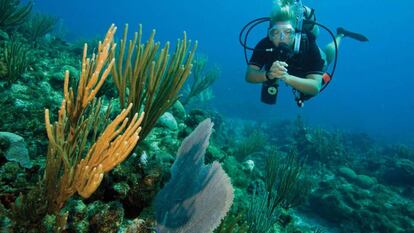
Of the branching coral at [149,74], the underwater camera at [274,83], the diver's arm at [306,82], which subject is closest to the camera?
the branching coral at [149,74]

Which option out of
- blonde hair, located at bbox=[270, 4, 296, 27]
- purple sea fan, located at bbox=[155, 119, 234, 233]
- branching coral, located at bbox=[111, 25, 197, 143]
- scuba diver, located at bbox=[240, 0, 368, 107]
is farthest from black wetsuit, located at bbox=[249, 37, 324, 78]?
purple sea fan, located at bbox=[155, 119, 234, 233]

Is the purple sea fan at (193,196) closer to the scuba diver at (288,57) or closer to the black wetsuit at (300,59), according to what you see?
the scuba diver at (288,57)

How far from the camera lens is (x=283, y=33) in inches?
173

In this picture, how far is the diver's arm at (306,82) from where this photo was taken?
167 inches

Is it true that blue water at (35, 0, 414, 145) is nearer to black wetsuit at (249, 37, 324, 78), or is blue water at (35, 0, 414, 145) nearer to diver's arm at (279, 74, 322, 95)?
black wetsuit at (249, 37, 324, 78)

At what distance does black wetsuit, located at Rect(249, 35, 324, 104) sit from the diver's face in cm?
Answer: 22

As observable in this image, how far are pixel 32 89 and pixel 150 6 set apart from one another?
133619mm

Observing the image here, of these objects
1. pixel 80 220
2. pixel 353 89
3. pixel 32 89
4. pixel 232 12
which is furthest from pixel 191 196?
pixel 232 12

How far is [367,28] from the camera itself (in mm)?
117250

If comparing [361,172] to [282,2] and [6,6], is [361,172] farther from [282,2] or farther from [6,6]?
[6,6]

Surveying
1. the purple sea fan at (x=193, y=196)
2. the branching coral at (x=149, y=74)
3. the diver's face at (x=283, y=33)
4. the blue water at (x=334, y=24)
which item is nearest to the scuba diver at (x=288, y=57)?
the diver's face at (x=283, y=33)

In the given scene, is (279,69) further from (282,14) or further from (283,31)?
(282,14)

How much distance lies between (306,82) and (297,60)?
0.59 meters

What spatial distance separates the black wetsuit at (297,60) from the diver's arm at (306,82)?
108mm
